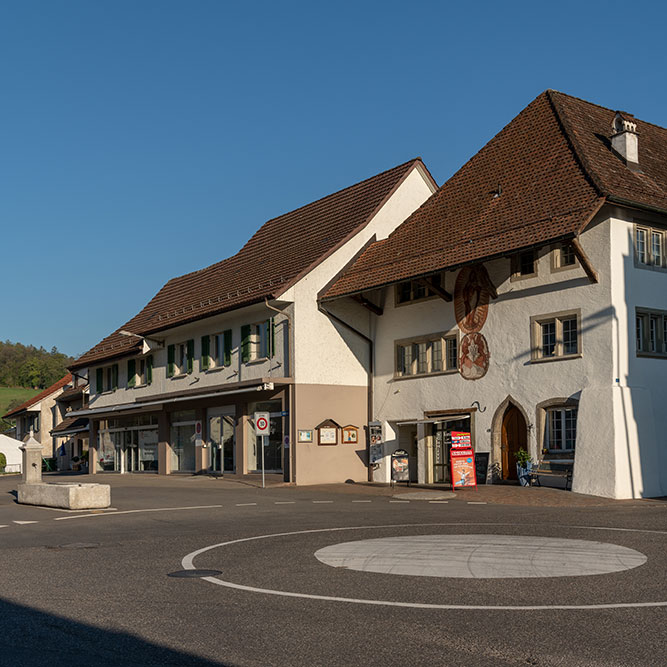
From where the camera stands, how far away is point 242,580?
32.4ft

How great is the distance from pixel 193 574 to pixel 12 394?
138317 millimetres

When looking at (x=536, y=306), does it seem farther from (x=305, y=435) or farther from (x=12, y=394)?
(x=12, y=394)

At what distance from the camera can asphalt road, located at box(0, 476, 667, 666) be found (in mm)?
6508

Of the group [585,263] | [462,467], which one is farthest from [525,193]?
[462,467]

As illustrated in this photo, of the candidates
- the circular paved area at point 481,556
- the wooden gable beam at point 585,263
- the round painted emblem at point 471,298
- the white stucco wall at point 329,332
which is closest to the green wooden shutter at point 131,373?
the white stucco wall at point 329,332

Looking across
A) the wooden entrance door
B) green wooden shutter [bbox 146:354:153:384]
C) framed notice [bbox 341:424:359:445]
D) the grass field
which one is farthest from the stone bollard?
the grass field

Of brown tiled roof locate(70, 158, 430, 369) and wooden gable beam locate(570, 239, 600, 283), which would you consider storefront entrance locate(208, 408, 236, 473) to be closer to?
brown tiled roof locate(70, 158, 430, 369)

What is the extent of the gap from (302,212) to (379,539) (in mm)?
27513

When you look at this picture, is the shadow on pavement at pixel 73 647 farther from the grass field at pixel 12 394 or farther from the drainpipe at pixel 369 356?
the grass field at pixel 12 394

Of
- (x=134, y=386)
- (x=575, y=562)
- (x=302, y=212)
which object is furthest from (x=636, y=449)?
(x=134, y=386)

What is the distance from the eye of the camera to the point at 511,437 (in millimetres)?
27984

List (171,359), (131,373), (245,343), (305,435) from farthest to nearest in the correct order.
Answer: (131,373) → (171,359) → (245,343) → (305,435)

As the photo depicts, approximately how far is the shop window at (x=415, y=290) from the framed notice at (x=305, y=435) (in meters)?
5.28

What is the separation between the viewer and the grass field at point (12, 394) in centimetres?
13388
